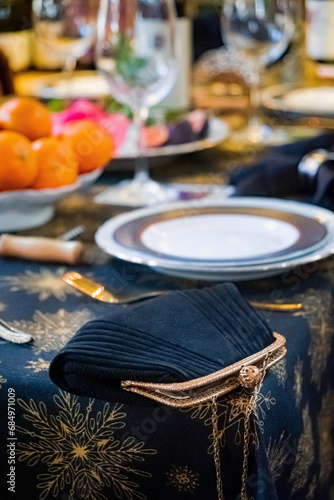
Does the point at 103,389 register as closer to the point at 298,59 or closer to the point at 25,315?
the point at 25,315

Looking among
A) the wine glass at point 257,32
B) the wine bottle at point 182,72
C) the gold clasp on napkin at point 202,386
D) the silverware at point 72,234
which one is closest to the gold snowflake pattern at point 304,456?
the gold clasp on napkin at point 202,386

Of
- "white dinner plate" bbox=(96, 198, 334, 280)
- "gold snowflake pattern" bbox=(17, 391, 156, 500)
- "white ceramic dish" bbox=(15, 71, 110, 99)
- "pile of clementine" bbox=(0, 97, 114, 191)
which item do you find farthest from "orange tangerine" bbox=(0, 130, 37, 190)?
"white ceramic dish" bbox=(15, 71, 110, 99)

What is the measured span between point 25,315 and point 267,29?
2.66ft

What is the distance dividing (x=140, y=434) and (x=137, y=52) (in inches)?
22.7

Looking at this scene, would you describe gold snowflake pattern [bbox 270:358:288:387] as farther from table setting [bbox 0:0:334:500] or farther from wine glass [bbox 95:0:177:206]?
wine glass [bbox 95:0:177:206]

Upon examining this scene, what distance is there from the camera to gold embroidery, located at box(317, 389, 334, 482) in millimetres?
653

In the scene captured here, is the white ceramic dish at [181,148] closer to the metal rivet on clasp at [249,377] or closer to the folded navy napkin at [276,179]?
the folded navy napkin at [276,179]

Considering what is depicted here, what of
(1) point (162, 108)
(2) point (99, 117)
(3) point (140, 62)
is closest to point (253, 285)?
(3) point (140, 62)

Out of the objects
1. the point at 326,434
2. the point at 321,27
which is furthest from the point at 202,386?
the point at 321,27

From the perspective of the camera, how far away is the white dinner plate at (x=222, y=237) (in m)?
0.65

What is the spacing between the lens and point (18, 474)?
0.56m

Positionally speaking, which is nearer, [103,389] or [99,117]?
[103,389]

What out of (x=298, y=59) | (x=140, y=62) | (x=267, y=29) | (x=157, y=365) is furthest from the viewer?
(x=298, y=59)

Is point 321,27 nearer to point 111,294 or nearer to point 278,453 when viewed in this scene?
point 111,294
